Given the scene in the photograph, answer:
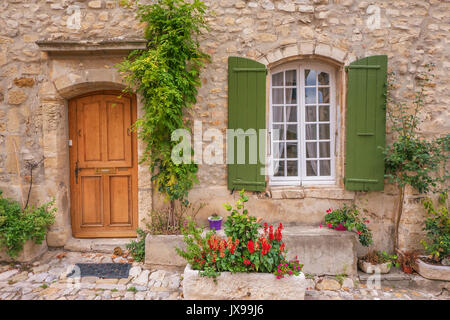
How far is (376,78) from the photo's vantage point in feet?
12.9

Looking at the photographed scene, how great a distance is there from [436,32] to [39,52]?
5330 mm

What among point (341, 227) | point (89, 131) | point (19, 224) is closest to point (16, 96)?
point (89, 131)

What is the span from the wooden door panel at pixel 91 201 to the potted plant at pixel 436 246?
14.3ft

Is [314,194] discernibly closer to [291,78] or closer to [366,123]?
[366,123]

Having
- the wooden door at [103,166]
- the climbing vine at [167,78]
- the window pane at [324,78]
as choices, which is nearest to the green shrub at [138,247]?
the wooden door at [103,166]

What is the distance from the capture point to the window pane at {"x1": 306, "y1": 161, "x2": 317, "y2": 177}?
4254 millimetres

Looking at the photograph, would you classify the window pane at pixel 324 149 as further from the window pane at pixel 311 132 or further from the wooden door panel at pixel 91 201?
the wooden door panel at pixel 91 201

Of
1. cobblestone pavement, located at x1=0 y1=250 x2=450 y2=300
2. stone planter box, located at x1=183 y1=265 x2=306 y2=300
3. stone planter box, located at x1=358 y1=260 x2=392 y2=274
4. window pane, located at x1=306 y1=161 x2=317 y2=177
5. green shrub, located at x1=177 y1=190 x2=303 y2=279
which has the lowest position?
cobblestone pavement, located at x1=0 y1=250 x2=450 y2=300

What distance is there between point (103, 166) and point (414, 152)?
4.16 meters

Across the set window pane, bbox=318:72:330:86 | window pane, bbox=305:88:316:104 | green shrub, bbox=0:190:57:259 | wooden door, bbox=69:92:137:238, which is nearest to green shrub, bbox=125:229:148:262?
wooden door, bbox=69:92:137:238

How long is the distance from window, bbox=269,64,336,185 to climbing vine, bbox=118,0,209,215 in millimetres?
1160

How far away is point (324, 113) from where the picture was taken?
422 centimetres

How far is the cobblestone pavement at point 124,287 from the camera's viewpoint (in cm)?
322

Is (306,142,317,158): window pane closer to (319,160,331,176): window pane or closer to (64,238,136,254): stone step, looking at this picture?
(319,160,331,176): window pane
